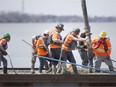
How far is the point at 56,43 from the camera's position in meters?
16.5

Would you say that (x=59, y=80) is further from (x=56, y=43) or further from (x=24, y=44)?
(x=24, y=44)

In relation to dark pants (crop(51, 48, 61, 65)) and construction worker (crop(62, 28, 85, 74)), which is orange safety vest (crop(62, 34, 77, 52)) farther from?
dark pants (crop(51, 48, 61, 65))

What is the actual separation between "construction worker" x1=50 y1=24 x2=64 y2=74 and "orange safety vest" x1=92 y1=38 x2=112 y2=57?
4.37 feet

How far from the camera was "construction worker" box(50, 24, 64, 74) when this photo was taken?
16234 mm

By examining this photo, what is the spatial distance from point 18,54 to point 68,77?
32260 mm

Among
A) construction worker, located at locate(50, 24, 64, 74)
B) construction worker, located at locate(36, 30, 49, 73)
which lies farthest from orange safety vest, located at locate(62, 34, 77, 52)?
construction worker, located at locate(36, 30, 49, 73)

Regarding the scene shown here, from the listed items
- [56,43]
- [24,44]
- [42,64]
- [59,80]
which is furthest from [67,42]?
[24,44]

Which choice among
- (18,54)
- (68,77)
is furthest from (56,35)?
(18,54)

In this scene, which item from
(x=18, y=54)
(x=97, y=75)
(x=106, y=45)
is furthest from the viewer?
(x=18, y=54)

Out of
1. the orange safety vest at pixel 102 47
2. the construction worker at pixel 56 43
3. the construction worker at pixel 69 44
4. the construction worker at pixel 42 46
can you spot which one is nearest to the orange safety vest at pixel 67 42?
the construction worker at pixel 69 44

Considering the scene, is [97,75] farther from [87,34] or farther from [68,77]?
[87,34]

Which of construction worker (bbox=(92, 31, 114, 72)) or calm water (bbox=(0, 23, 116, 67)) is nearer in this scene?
construction worker (bbox=(92, 31, 114, 72))

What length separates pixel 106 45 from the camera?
55.3 feet

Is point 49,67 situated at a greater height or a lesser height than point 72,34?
lesser
